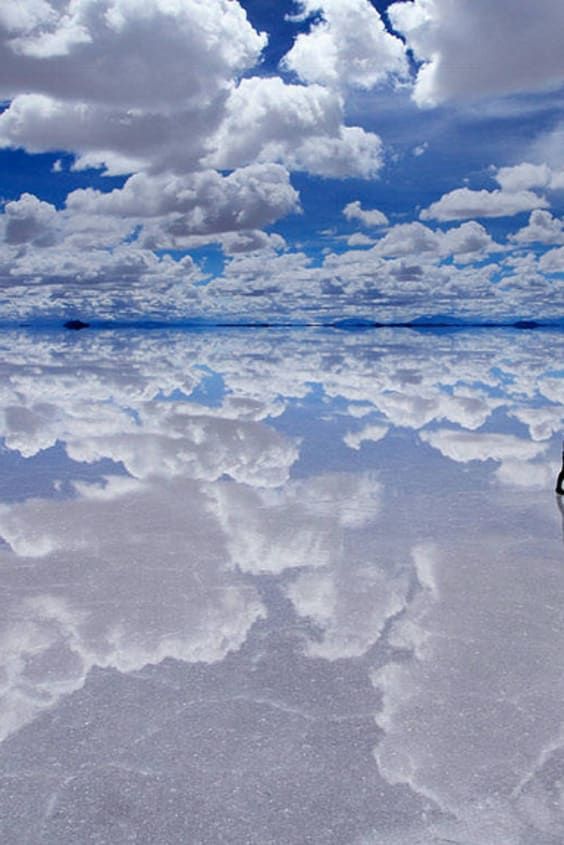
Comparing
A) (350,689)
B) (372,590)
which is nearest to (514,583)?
(372,590)

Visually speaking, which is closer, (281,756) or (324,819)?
(324,819)

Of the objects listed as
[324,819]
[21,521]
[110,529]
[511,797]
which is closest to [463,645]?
[511,797]

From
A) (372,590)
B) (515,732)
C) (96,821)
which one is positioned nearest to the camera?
(96,821)

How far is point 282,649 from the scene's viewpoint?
19.1 feet

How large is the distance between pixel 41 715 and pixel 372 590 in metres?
3.12

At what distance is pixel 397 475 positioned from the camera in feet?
39.3

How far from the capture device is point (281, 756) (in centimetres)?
446

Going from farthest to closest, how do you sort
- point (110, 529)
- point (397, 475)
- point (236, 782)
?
1. point (397, 475)
2. point (110, 529)
3. point (236, 782)

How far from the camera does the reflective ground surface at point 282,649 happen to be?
4.05 m

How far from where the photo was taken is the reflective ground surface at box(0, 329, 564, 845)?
4.05m

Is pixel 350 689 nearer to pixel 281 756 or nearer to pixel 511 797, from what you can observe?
pixel 281 756

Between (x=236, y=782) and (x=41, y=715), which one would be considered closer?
(x=236, y=782)

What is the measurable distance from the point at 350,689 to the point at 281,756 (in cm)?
89

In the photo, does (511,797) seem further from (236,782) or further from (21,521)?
(21,521)
